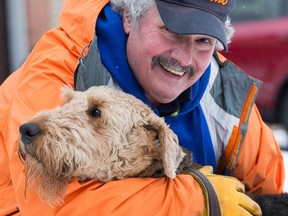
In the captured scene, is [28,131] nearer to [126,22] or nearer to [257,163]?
[126,22]

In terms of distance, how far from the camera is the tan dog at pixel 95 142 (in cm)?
261

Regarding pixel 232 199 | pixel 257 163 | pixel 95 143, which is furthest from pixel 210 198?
pixel 257 163

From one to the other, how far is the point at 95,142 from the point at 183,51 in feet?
2.01

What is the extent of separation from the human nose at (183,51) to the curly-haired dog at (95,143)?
0.92 feet

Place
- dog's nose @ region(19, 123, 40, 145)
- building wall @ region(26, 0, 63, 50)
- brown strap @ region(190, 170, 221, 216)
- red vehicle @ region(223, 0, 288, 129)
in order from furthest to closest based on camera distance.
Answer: red vehicle @ region(223, 0, 288, 129), building wall @ region(26, 0, 63, 50), brown strap @ region(190, 170, 221, 216), dog's nose @ region(19, 123, 40, 145)

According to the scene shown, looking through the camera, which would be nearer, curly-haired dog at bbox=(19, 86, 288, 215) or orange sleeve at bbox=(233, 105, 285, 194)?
curly-haired dog at bbox=(19, 86, 288, 215)

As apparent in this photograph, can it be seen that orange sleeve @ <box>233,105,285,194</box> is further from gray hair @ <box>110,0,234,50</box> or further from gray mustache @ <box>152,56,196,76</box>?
gray hair @ <box>110,0,234,50</box>

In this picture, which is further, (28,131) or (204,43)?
(204,43)

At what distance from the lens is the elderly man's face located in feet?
9.78

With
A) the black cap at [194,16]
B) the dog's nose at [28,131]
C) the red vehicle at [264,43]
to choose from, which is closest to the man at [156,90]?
the black cap at [194,16]

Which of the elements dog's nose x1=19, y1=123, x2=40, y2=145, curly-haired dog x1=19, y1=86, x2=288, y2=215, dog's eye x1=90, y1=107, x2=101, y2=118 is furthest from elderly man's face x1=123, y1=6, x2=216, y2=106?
dog's nose x1=19, y1=123, x2=40, y2=145

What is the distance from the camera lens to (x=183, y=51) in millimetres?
2990

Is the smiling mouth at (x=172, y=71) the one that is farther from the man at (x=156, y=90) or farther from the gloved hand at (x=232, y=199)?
the gloved hand at (x=232, y=199)

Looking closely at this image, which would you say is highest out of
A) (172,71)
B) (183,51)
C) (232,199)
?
(183,51)
